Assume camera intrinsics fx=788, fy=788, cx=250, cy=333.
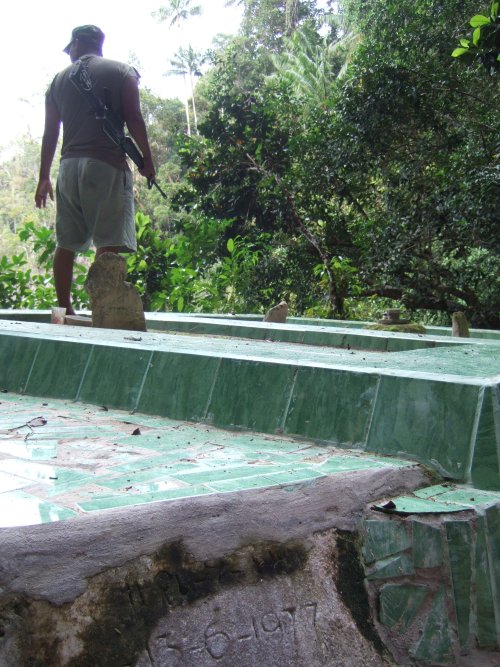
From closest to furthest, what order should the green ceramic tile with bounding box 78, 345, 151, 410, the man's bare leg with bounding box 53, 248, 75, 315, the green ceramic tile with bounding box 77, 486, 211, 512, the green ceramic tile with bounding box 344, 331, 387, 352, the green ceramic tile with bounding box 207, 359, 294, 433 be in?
the green ceramic tile with bounding box 77, 486, 211, 512 → the green ceramic tile with bounding box 207, 359, 294, 433 → the green ceramic tile with bounding box 78, 345, 151, 410 → the green ceramic tile with bounding box 344, 331, 387, 352 → the man's bare leg with bounding box 53, 248, 75, 315

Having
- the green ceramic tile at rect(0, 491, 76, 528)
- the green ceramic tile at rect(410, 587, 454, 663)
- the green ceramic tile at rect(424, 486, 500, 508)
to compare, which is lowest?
the green ceramic tile at rect(410, 587, 454, 663)

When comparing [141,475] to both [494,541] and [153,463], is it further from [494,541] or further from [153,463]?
[494,541]

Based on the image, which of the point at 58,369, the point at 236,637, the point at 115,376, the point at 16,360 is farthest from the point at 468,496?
the point at 16,360

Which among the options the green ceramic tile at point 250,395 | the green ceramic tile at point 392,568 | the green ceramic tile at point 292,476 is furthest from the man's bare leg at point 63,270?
the green ceramic tile at point 392,568

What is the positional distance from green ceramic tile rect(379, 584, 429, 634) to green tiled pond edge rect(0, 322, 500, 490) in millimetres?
390

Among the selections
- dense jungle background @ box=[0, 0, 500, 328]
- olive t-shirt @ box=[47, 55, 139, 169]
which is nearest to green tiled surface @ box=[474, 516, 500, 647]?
olive t-shirt @ box=[47, 55, 139, 169]

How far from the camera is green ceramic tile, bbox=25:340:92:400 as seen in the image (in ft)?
10.5

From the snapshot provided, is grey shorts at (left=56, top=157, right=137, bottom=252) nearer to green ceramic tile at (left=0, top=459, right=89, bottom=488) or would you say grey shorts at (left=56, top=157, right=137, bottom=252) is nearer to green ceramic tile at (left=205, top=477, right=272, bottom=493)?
green ceramic tile at (left=0, top=459, right=89, bottom=488)

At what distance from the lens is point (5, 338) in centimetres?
351

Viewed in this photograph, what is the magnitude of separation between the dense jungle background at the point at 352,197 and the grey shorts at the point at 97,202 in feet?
9.10

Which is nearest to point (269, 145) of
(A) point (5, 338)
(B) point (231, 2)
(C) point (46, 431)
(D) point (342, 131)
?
(D) point (342, 131)

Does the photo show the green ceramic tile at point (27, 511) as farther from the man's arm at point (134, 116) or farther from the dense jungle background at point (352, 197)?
the dense jungle background at point (352, 197)

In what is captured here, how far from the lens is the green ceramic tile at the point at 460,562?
1885 millimetres

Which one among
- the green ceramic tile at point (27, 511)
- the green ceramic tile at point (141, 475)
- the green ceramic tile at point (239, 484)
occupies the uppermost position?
the green ceramic tile at point (27, 511)
